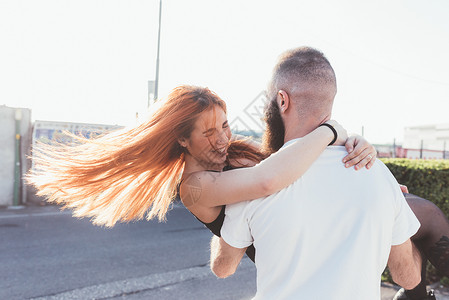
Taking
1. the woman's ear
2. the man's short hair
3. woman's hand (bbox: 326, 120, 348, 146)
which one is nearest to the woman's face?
the woman's ear

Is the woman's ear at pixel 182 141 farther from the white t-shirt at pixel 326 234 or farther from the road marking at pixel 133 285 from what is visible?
the road marking at pixel 133 285

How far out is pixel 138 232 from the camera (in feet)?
24.4

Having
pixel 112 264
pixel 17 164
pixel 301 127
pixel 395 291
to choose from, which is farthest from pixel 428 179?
pixel 17 164

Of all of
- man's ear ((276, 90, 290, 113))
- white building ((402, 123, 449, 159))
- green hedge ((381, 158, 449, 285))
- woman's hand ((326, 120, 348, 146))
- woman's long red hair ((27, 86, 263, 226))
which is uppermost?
man's ear ((276, 90, 290, 113))

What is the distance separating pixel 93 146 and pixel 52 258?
4392mm

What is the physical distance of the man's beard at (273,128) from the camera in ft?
4.80

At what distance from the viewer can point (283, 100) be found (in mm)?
1402

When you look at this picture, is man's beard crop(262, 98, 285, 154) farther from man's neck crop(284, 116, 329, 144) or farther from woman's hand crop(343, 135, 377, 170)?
woman's hand crop(343, 135, 377, 170)

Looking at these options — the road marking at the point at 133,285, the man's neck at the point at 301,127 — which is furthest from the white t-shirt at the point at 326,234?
the road marking at the point at 133,285

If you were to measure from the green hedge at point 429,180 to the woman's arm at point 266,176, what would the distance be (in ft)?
11.3

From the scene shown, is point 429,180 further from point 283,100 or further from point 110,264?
point 110,264

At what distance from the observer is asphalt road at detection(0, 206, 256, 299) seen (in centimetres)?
441

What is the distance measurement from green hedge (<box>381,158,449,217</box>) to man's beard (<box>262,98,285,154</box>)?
348 cm

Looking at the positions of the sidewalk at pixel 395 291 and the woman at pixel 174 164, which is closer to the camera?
the woman at pixel 174 164
